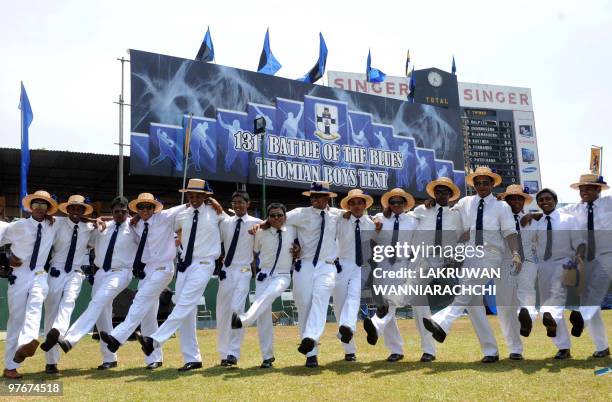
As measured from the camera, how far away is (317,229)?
8383 millimetres

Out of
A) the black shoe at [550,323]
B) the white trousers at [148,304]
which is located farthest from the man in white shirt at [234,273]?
the black shoe at [550,323]

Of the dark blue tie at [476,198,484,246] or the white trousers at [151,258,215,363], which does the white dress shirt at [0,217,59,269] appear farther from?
the dark blue tie at [476,198,484,246]

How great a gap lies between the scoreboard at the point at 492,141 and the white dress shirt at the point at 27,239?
68.7m

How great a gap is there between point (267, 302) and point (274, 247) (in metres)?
0.86

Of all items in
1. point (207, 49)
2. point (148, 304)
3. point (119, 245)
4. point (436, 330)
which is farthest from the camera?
point (207, 49)

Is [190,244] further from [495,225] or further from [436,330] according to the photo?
[495,225]

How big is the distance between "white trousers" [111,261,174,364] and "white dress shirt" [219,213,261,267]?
538 mm

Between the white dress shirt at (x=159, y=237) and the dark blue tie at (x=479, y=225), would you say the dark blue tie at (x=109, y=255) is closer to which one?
the white dress shirt at (x=159, y=237)

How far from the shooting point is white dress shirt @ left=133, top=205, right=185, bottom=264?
338 inches

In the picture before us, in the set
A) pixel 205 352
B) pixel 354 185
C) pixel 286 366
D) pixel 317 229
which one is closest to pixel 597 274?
pixel 317 229

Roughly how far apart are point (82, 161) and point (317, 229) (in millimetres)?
24880

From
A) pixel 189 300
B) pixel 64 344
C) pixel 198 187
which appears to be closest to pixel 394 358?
pixel 189 300

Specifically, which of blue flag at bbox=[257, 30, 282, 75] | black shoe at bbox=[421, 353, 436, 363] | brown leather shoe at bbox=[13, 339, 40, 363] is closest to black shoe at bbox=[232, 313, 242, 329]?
brown leather shoe at bbox=[13, 339, 40, 363]

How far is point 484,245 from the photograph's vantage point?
26.3ft
